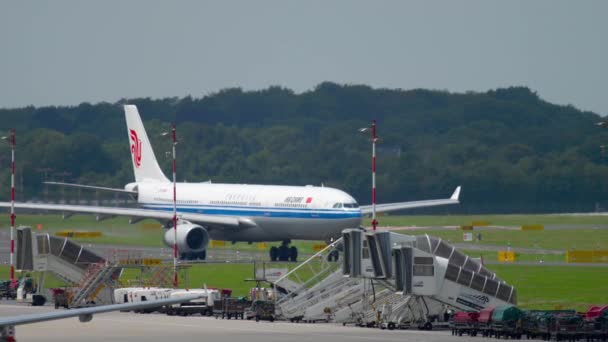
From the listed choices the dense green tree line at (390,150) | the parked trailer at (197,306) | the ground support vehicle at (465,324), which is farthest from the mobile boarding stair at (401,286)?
the dense green tree line at (390,150)

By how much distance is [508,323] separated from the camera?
35.9m

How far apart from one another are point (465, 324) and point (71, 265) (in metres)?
20.4

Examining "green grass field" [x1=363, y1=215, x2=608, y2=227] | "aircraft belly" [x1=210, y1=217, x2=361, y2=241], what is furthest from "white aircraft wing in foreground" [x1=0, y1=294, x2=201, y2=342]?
"green grass field" [x1=363, y1=215, x2=608, y2=227]

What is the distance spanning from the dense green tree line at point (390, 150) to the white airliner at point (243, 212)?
3092 cm

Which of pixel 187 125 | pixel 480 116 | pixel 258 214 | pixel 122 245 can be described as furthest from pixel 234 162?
pixel 258 214

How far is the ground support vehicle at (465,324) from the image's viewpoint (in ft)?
121

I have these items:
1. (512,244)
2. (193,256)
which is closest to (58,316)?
(193,256)

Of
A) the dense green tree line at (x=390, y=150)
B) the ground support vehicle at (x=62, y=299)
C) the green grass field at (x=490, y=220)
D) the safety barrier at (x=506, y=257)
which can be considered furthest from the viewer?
the dense green tree line at (x=390, y=150)

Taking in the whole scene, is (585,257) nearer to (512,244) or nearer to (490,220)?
(512,244)

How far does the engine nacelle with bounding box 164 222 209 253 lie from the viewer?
67.2 metres

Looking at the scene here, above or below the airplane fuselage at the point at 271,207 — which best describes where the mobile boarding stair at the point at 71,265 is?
below

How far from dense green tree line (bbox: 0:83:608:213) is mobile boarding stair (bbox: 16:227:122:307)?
165 feet

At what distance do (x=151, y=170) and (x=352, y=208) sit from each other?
17.0 meters

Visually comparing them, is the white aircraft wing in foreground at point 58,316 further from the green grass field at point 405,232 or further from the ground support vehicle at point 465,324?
the green grass field at point 405,232
